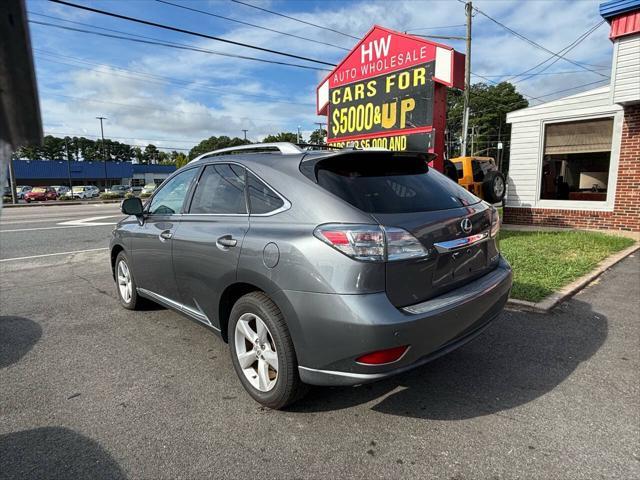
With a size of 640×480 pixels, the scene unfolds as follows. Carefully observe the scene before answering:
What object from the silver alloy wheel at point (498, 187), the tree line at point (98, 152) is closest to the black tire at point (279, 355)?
the silver alloy wheel at point (498, 187)

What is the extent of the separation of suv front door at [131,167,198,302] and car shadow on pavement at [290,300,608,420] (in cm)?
172

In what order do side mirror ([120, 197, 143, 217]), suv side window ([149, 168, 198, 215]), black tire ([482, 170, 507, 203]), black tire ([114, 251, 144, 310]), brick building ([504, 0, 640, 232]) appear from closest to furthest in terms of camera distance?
suv side window ([149, 168, 198, 215]) < side mirror ([120, 197, 143, 217]) < black tire ([114, 251, 144, 310]) < black tire ([482, 170, 507, 203]) < brick building ([504, 0, 640, 232])

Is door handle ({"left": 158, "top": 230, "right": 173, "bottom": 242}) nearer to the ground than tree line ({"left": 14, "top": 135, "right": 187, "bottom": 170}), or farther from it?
nearer to the ground

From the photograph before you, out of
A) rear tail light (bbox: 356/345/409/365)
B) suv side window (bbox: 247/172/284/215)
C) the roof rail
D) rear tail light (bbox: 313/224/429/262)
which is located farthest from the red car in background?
rear tail light (bbox: 356/345/409/365)

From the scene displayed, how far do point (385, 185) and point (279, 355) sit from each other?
1266mm

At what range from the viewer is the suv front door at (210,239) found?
9.62 ft

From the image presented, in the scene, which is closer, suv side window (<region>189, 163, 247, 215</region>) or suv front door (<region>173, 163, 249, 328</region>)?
suv front door (<region>173, 163, 249, 328</region>)

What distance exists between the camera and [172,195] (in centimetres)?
400

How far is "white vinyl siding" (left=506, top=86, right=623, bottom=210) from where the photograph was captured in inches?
388

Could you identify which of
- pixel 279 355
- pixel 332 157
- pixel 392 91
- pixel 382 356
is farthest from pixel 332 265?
pixel 392 91

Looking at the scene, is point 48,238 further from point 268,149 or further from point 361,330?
point 361,330

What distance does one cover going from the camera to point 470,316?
2.66m

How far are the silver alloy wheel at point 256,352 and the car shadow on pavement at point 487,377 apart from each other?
0.27 meters

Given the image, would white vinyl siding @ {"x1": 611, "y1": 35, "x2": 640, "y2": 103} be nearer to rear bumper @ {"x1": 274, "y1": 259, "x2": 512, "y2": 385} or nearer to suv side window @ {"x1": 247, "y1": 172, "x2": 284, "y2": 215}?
rear bumper @ {"x1": 274, "y1": 259, "x2": 512, "y2": 385}
